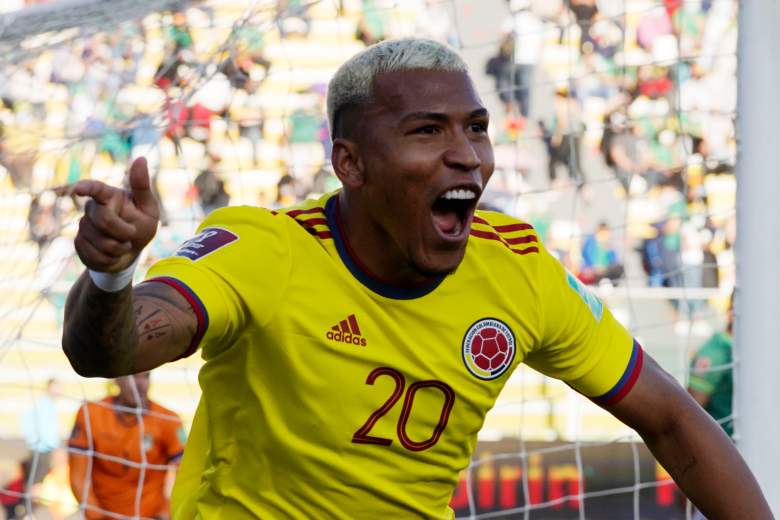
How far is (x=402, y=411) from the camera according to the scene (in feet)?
8.96

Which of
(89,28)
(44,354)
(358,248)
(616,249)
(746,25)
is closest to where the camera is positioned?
(358,248)

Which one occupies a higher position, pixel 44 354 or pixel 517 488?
pixel 44 354

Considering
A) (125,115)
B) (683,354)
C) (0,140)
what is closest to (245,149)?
(125,115)

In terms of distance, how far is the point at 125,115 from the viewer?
19.3 feet

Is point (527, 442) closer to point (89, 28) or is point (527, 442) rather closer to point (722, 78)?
point (722, 78)

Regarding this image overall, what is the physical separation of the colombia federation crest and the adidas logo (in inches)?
10.0

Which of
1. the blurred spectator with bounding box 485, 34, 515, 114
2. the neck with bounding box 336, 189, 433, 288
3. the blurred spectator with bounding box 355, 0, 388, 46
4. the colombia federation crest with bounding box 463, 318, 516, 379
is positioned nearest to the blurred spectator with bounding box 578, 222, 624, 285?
the blurred spectator with bounding box 485, 34, 515, 114

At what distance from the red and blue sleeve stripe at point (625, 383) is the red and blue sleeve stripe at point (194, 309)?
103cm

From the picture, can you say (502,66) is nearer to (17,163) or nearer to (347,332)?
(17,163)

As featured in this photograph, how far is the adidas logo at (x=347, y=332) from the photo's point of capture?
106 inches

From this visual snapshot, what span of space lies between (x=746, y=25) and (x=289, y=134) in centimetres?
297

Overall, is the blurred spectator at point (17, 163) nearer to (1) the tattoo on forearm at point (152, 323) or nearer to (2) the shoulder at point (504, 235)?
(2) the shoulder at point (504, 235)

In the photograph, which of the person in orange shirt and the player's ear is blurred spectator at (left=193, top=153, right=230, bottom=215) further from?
the player's ear

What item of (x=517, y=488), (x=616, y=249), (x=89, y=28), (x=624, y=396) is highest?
(x=89, y=28)
